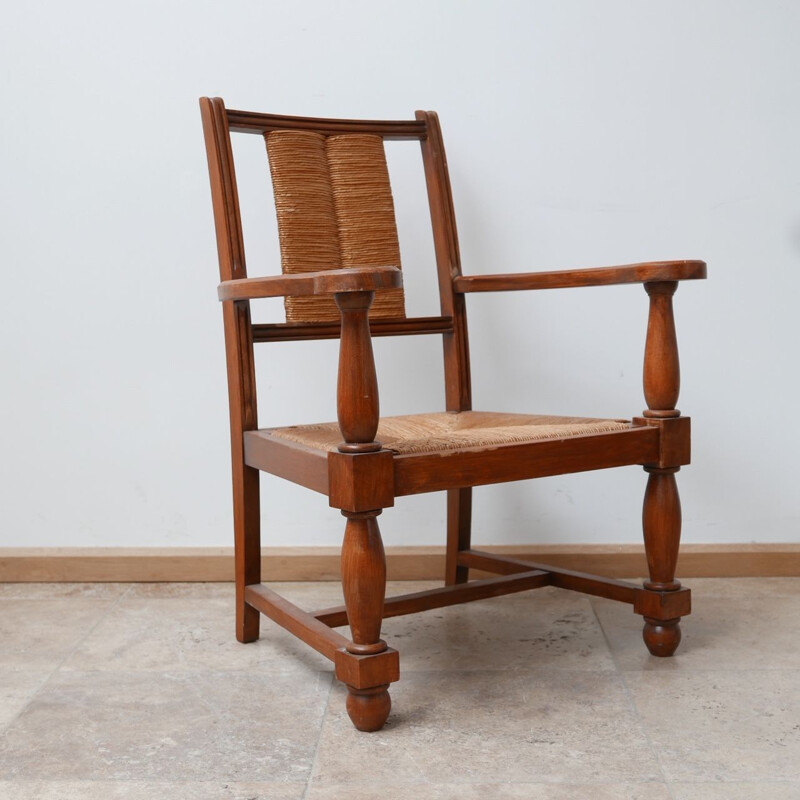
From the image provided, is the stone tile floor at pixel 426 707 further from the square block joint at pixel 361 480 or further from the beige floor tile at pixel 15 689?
the square block joint at pixel 361 480

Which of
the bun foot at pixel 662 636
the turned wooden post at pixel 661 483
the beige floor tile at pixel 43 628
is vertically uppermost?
the turned wooden post at pixel 661 483

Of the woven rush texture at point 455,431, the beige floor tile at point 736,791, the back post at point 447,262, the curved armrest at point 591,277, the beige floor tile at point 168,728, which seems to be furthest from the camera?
the back post at point 447,262

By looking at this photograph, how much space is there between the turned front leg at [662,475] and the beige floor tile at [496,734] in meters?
0.14

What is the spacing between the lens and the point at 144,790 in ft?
3.86

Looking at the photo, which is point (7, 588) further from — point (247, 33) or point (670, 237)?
point (670, 237)

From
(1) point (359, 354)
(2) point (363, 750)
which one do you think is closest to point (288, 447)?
(1) point (359, 354)

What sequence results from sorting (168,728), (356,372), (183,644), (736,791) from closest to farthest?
1. (736,791)
2. (356,372)
3. (168,728)
4. (183,644)

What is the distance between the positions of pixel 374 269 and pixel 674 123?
3.47 ft

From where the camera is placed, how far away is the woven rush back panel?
66.6 inches

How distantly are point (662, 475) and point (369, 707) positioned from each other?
0.58 m

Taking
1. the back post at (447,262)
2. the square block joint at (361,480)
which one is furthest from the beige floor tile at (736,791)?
the back post at (447,262)

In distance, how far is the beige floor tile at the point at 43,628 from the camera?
5.45ft

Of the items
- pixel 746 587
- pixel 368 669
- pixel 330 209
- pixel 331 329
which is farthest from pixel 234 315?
pixel 746 587

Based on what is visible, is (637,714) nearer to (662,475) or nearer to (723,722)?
(723,722)
